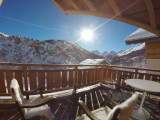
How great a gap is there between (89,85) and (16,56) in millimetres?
62338

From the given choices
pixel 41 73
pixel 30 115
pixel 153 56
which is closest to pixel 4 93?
pixel 41 73

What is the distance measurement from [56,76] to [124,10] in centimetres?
323

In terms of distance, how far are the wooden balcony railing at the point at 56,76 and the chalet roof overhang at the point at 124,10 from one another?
211 cm

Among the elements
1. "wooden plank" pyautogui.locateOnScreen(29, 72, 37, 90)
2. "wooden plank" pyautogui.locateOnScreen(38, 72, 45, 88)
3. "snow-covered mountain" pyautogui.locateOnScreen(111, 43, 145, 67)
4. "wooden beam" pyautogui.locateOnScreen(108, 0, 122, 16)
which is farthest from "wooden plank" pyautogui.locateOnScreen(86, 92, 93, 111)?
"snow-covered mountain" pyautogui.locateOnScreen(111, 43, 145, 67)

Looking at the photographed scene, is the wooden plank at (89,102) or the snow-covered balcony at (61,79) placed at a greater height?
the snow-covered balcony at (61,79)

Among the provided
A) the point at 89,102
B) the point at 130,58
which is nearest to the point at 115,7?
the point at 89,102

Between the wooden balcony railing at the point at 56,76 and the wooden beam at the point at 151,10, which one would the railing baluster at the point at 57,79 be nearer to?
the wooden balcony railing at the point at 56,76

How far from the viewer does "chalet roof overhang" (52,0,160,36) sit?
202 centimetres

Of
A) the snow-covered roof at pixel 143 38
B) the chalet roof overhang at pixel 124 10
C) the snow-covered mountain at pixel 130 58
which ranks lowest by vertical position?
the snow-covered mountain at pixel 130 58

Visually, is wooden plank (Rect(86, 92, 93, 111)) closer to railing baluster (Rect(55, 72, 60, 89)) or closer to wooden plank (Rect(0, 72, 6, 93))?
railing baluster (Rect(55, 72, 60, 89))

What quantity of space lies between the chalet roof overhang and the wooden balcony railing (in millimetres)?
2109

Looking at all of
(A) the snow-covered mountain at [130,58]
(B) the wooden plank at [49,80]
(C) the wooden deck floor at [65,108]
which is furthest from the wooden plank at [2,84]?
(A) the snow-covered mountain at [130,58]

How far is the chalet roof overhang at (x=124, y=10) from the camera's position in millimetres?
2023

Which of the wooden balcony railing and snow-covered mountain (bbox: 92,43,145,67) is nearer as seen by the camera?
the wooden balcony railing
